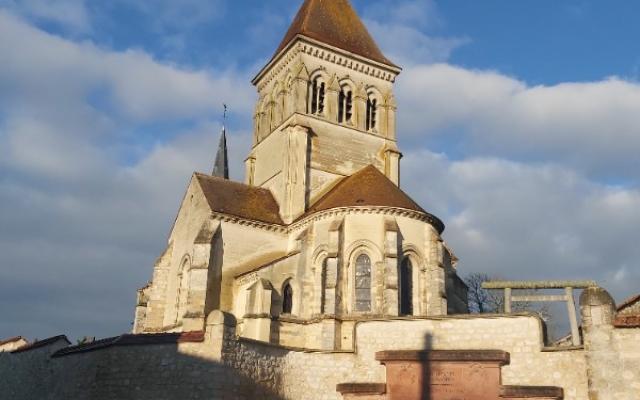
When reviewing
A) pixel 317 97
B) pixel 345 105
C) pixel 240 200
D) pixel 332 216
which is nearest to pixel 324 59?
pixel 317 97

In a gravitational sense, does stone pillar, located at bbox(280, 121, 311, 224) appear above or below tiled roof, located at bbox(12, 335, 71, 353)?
above

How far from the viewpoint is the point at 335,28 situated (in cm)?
3478

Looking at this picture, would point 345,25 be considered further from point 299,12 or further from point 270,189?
point 270,189

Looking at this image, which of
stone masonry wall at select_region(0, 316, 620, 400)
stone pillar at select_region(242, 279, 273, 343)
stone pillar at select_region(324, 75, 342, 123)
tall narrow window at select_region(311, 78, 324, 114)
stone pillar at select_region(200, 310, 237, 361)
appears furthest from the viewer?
tall narrow window at select_region(311, 78, 324, 114)

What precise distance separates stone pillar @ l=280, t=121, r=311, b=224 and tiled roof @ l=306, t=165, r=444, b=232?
749 mm

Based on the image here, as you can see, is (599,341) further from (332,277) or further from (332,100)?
(332,100)

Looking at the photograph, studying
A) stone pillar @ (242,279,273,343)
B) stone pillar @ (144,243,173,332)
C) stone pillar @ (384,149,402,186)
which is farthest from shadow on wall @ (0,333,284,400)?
stone pillar @ (384,149,402,186)

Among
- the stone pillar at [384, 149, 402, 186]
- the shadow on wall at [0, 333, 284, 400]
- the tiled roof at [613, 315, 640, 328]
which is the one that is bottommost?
the shadow on wall at [0, 333, 284, 400]

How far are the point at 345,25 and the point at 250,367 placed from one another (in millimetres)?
25221

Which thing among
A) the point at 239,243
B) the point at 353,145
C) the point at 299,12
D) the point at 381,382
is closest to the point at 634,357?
the point at 381,382

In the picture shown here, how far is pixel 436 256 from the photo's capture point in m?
23.9

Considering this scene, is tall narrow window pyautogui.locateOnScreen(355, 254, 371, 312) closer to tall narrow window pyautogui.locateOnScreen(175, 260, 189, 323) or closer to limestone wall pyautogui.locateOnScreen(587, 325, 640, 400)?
tall narrow window pyautogui.locateOnScreen(175, 260, 189, 323)

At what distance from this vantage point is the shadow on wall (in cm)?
1379

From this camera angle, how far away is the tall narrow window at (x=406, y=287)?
2355cm
